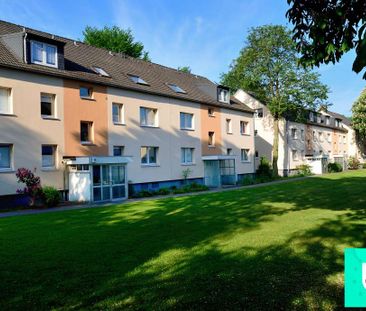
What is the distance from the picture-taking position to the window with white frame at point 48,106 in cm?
2102

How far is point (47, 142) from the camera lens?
68.3 feet

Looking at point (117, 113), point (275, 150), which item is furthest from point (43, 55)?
point (275, 150)

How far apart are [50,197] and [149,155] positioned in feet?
32.1

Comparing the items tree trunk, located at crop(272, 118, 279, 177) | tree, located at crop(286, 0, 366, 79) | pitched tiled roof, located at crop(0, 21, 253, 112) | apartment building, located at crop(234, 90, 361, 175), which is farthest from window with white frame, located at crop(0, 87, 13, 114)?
apartment building, located at crop(234, 90, 361, 175)

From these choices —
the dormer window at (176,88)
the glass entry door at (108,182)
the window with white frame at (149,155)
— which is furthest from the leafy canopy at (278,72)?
the glass entry door at (108,182)

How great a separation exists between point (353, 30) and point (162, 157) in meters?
22.4

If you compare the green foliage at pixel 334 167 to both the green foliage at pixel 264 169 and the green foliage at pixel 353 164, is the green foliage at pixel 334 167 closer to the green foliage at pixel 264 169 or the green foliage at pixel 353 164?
the green foliage at pixel 353 164

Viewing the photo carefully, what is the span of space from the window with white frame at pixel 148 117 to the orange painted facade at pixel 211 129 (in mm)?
→ 5577

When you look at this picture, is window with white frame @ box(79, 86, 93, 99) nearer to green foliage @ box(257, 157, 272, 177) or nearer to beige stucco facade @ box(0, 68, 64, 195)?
beige stucco facade @ box(0, 68, 64, 195)

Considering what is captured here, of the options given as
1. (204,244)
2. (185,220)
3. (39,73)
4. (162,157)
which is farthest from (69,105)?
(204,244)

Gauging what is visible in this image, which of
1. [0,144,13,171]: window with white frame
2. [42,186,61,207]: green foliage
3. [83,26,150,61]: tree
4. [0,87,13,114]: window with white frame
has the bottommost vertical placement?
[42,186,61,207]: green foliage

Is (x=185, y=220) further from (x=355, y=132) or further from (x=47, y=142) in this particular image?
(x=355, y=132)

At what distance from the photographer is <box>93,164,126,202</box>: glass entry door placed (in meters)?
21.3

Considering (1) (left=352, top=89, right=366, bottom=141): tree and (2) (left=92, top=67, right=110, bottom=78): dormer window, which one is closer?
(2) (left=92, top=67, right=110, bottom=78): dormer window
